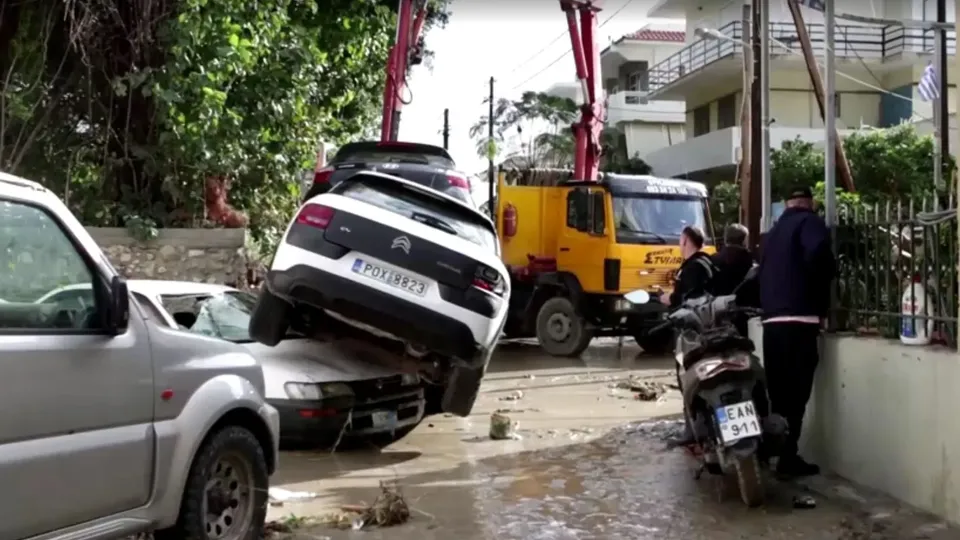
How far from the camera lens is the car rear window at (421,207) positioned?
7918 millimetres

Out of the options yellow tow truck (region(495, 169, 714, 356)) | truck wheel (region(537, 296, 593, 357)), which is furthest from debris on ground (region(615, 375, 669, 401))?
truck wheel (region(537, 296, 593, 357))

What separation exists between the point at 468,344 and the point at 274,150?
8.36 m

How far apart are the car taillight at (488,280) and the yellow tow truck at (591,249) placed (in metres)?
8.00

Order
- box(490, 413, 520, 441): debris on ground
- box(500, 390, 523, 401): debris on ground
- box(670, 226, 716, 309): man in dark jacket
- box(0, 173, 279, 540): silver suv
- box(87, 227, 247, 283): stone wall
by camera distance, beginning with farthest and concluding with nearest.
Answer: box(87, 227, 247, 283): stone wall, box(500, 390, 523, 401): debris on ground, box(490, 413, 520, 441): debris on ground, box(670, 226, 716, 309): man in dark jacket, box(0, 173, 279, 540): silver suv

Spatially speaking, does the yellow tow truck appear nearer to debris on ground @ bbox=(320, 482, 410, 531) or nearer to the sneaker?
the sneaker

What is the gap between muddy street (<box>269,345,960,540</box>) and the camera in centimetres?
607

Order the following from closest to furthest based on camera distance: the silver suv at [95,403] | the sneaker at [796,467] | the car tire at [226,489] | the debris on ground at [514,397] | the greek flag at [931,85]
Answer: the silver suv at [95,403], the car tire at [226,489], the sneaker at [796,467], the debris on ground at [514,397], the greek flag at [931,85]

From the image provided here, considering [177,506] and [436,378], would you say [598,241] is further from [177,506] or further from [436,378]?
[177,506]

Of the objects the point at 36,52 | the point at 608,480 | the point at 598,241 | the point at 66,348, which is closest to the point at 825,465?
the point at 608,480

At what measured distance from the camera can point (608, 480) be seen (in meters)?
7.50

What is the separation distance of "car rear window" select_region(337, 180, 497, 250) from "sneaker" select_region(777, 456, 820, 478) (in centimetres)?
270

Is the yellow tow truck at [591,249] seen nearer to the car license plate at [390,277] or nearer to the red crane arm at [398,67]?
the red crane arm at [398,67]

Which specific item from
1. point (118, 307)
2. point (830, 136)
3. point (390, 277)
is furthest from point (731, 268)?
point (118, 307)

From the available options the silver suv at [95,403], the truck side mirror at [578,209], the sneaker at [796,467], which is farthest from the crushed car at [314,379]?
the truck side mirror at [578,209]
